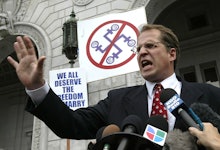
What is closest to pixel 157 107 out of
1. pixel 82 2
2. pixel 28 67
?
pixel 28 67

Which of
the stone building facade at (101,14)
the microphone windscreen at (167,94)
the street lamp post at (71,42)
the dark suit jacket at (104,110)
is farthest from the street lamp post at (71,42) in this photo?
the microphone windscreen at (167,94)

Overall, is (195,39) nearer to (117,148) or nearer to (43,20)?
(43,20)

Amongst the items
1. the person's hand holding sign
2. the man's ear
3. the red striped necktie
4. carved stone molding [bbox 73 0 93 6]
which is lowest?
the red striped necktie

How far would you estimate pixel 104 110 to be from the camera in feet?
7.18

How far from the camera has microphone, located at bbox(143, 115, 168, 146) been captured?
1.31 metres

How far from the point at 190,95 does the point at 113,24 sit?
4.48 m

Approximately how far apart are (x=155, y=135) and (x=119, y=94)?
910mm

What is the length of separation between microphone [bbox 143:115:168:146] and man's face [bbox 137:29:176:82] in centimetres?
78

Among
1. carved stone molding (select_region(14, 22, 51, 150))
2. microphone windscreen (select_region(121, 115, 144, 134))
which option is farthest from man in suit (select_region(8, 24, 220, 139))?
carved stone molding (select_region(14, 22, 51, 150))

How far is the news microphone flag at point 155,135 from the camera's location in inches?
51.3

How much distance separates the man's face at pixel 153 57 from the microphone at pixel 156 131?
2.55ft

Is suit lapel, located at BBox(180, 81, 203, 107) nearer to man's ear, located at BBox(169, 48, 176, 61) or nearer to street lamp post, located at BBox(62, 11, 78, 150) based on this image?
man's ear, located at BBox(169, 48, 176, 61)

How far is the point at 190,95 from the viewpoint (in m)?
1.98

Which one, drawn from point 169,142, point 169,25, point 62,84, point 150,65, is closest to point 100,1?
point 169,25
